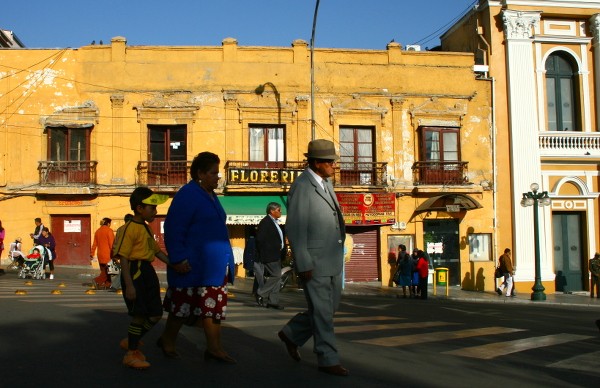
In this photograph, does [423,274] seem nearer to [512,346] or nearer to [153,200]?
[512,346]

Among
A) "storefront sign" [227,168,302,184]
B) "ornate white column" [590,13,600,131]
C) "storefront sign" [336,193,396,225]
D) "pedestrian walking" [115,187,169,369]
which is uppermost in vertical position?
"ornate white column" [590,13,600,131]

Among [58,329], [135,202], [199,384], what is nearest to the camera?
[199,384]

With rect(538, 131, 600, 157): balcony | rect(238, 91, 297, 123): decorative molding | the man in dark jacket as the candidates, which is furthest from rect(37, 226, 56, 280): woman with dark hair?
rect(538, 131, 600, 157): balcony

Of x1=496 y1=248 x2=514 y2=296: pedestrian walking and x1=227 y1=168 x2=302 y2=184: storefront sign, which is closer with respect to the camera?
x1=496 y1=248 x2=514 y2=296: pedestrian walking

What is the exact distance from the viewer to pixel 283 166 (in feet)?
91.6

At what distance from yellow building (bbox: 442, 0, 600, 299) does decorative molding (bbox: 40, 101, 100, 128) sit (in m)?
15.7

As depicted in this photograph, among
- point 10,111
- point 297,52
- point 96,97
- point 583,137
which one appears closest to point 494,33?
point 583,137

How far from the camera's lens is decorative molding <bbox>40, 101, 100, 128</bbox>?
2702 cm

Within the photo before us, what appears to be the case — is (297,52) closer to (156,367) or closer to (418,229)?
(418,229)

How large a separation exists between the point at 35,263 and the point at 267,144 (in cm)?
1056

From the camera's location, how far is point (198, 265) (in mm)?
6242

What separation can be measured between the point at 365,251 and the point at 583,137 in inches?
400

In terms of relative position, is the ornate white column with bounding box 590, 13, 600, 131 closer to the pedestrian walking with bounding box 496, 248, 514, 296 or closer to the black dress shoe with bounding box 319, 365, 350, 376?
the pedestrian walking with bounding box 496, 248, 514, 296

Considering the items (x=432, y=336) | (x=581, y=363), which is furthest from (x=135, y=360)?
(x=581, y=363)
